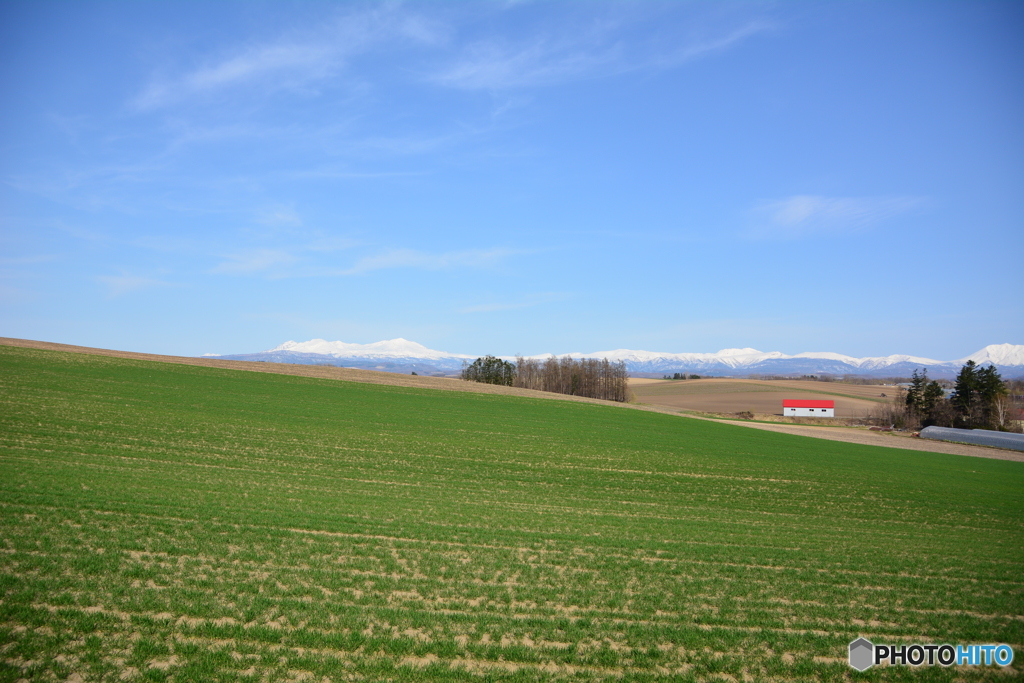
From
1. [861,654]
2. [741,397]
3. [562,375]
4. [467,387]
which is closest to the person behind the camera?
[861,654]

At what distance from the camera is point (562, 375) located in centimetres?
14000

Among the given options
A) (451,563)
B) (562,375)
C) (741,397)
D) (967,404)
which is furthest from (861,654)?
(741,397)

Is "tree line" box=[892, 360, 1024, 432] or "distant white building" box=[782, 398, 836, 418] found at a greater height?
"tree line" box=[892, 360, 1024, 432]

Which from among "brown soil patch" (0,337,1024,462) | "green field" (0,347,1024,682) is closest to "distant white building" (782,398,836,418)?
"brown soil patch" (0,337,1024,462)

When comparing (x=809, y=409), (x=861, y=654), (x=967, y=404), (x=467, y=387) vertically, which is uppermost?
(x=967, y=404)

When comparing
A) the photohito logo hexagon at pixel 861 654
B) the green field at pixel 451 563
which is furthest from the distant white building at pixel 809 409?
the photohito logo hexagon at pixel 861 654

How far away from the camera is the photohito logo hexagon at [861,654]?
333 inches

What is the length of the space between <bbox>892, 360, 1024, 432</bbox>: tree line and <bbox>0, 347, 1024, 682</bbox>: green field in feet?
244

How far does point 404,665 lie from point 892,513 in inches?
861

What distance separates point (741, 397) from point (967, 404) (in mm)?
52263

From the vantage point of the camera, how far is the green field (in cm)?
790

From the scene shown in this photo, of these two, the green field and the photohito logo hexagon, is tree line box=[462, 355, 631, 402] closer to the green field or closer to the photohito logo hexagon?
the green field

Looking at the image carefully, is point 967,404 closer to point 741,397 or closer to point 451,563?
point 741,397

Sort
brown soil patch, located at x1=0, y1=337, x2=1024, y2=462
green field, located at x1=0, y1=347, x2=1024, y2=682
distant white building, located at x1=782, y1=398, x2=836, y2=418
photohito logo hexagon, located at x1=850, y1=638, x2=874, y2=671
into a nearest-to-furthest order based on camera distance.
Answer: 1. green field, located at x1=0, y1=347, x2=1024, y2=682
2. photohito logo hexagon, located at x1=850, y1=638, x2=874, y2=671
3. brown soil patch, located at x1=0, y1=337, x2=1024, y2=462
4. distant white building, located at x1=782, y1=398, x2=836, y2=418
